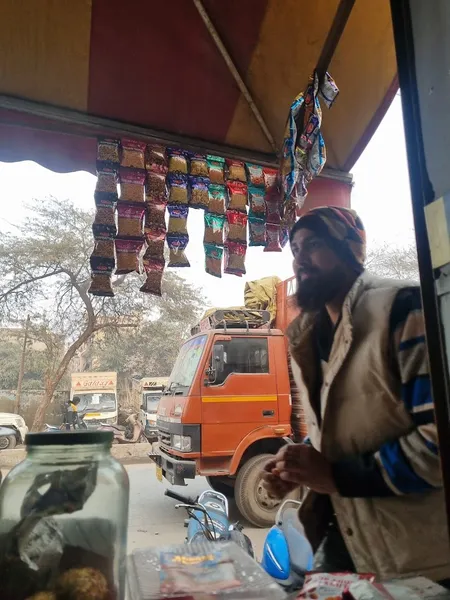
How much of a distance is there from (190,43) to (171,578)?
180cm

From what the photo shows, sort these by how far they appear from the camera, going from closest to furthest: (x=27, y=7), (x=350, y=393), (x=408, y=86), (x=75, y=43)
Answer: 1. (x=408, y=86)
2. (x=350, y=393)
3. (x=27, y=7)
4. (x=75, y=43)

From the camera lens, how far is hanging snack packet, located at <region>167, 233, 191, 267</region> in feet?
6.55

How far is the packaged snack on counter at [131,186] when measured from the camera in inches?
74.2

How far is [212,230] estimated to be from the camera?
6.83 ft

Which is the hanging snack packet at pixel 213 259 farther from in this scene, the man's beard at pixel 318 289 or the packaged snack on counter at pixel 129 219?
Result: the man's beard at pixel 318 289

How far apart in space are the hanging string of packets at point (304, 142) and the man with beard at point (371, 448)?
76 cm

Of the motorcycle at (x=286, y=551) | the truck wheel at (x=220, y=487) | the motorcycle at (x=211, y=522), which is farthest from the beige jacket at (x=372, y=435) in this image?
the truck wheel at (x=220, y=487)

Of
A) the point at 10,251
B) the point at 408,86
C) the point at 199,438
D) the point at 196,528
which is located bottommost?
the point at 196,528

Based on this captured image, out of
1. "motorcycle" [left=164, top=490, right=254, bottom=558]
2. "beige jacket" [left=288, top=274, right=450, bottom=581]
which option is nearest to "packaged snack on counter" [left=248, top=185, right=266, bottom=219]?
"beige jacket" [left=288, top=274, right=450, bottom=581]

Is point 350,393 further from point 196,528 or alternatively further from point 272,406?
point 272,406

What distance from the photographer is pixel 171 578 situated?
692mm

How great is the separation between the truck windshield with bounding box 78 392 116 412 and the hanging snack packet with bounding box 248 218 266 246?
9.59 meters

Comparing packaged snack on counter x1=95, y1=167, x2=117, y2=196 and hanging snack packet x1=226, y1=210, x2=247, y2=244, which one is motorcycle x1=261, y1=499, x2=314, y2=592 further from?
packaged snack on counter x1=95, y1=167, x2=117, y2=196

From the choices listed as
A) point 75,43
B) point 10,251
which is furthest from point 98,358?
point 75,43
